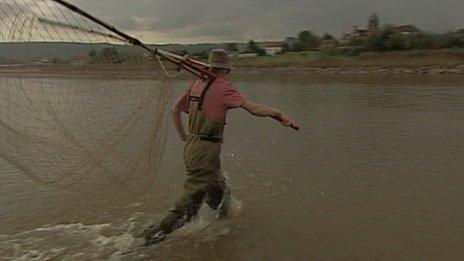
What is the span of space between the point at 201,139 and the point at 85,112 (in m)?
1.61

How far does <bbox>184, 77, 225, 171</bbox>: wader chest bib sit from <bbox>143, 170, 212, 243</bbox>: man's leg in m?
0.12

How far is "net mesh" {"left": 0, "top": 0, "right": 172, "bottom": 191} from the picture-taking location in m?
6.05

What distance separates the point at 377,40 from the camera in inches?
2660

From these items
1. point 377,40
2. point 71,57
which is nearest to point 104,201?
point 71,57

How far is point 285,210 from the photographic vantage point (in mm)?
7910

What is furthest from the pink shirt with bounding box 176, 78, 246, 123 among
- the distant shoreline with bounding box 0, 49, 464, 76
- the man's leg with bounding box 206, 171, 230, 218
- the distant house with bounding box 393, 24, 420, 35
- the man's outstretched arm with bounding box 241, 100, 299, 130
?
the distant house with bounding box 393, 24, 420, 35

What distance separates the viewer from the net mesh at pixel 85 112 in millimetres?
6055

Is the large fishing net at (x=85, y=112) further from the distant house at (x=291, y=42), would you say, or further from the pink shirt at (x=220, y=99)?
the distant house at (x=291, y=42)

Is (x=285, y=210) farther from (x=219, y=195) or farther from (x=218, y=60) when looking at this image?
(x=218, y=60)

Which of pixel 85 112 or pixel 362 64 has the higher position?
pixel 85 112

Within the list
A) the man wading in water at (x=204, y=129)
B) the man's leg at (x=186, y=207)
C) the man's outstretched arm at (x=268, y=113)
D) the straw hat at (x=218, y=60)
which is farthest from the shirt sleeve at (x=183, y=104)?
the man's outstretched arm at (x=268, y=113)

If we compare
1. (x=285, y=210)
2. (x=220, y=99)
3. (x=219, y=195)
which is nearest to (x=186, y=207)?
(x=219, y=195)

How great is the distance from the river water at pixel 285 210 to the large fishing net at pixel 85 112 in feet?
1.22

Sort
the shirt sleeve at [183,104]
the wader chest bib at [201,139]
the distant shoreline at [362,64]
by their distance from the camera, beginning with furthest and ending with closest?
the distant shoreline at [362,64] → the shirt sleeve at [183,104] → the wader chest bib at [201,139]
